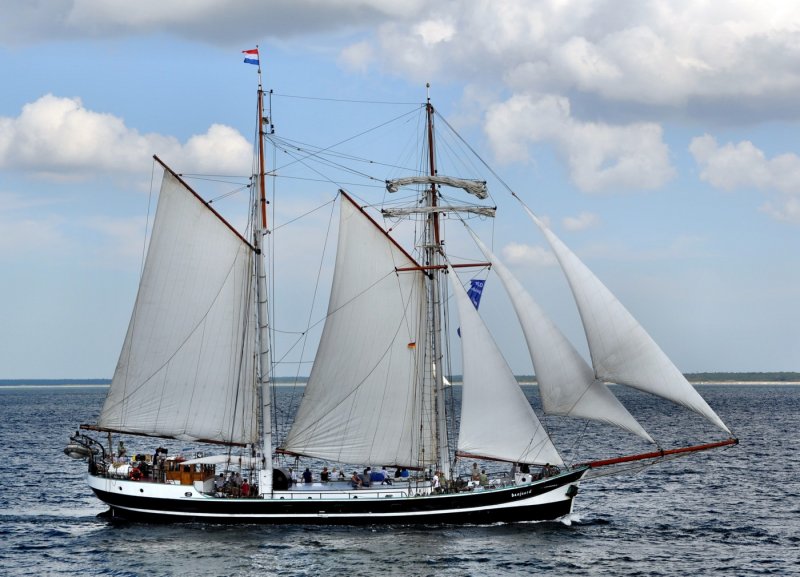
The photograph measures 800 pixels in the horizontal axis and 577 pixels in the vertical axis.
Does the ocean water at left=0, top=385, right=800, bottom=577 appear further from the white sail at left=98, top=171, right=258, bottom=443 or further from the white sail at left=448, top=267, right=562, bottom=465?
the white sail at left=98, top=171, right=258, bottom=443

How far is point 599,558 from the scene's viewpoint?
50.4m

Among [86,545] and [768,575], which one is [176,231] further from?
[768,575]

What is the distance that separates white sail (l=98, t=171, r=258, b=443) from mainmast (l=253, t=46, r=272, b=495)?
0.94 metres

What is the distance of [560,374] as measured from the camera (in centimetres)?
5400

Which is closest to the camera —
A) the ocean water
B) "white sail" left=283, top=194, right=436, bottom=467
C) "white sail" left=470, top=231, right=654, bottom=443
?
the ocean water

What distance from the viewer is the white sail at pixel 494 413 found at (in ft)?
183

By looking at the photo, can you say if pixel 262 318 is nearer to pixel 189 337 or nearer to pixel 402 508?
pixel 189 337

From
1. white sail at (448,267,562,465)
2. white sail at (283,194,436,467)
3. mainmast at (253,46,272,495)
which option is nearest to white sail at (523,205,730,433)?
white sail at (448,267,562,465)

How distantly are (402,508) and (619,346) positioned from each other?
13.5 meters

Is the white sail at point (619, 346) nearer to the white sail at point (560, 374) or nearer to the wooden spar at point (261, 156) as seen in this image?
the white sail at point (560, 374)

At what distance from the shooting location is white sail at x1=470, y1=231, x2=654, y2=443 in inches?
2105

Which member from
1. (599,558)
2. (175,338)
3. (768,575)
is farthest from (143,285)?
(768,575)

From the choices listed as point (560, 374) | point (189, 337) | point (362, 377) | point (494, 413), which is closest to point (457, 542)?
point (494, 413)

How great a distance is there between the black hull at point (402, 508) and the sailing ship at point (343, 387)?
7cm
